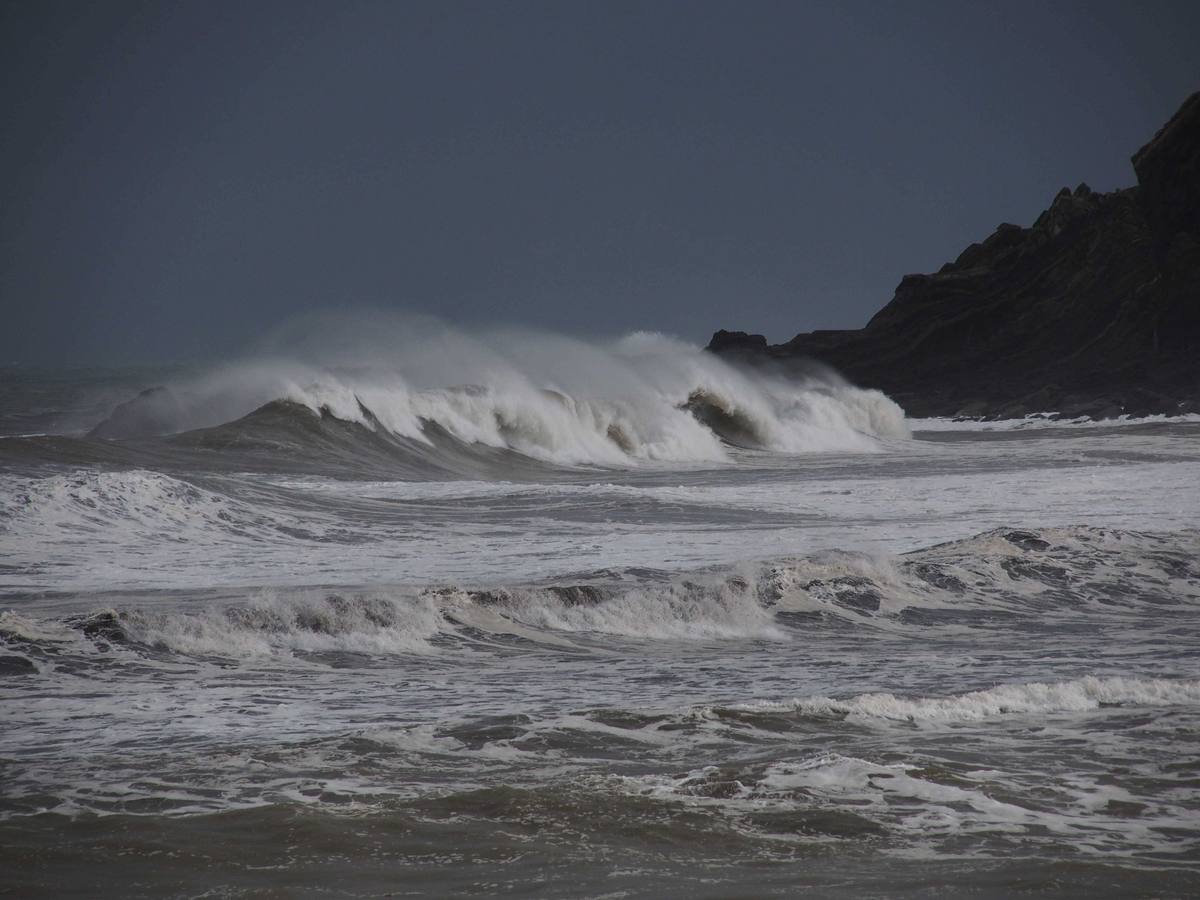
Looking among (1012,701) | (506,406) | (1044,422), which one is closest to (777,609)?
(1012,701)

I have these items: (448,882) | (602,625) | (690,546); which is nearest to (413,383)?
(690,546)

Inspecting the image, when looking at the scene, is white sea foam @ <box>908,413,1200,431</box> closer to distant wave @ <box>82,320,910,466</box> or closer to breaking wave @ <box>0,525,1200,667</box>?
distant wave @ <box>82,320,910,466</box>

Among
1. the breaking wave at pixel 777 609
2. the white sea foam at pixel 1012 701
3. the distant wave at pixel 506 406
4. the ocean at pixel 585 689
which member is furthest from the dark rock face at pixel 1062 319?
the white sea foam at pixel 1012 701

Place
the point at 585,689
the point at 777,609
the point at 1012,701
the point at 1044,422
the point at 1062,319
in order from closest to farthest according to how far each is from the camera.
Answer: the point at 1012,701
the point at 585,689
the point at 777,609
the point at 1044,422
the point at 1062,319

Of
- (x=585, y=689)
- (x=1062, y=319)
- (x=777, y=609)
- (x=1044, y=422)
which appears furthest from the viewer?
(x=1062, y=319)

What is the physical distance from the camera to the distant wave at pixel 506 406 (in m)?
26.4

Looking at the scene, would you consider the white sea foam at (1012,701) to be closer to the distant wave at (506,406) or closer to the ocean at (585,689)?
the ocean at (585,689)

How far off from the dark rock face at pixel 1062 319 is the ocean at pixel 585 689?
35.9 meters

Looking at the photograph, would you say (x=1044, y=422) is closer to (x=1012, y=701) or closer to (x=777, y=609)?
(x=777, y=609)

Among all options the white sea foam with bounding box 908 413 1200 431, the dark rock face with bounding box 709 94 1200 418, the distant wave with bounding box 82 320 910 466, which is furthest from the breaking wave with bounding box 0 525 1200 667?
the dark rock face with bounding box 709 94 1200 418

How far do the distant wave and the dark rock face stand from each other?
54.7ft

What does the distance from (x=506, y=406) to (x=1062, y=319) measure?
125 ft

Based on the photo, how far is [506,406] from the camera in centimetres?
3019

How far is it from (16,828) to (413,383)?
2639 centimetres
